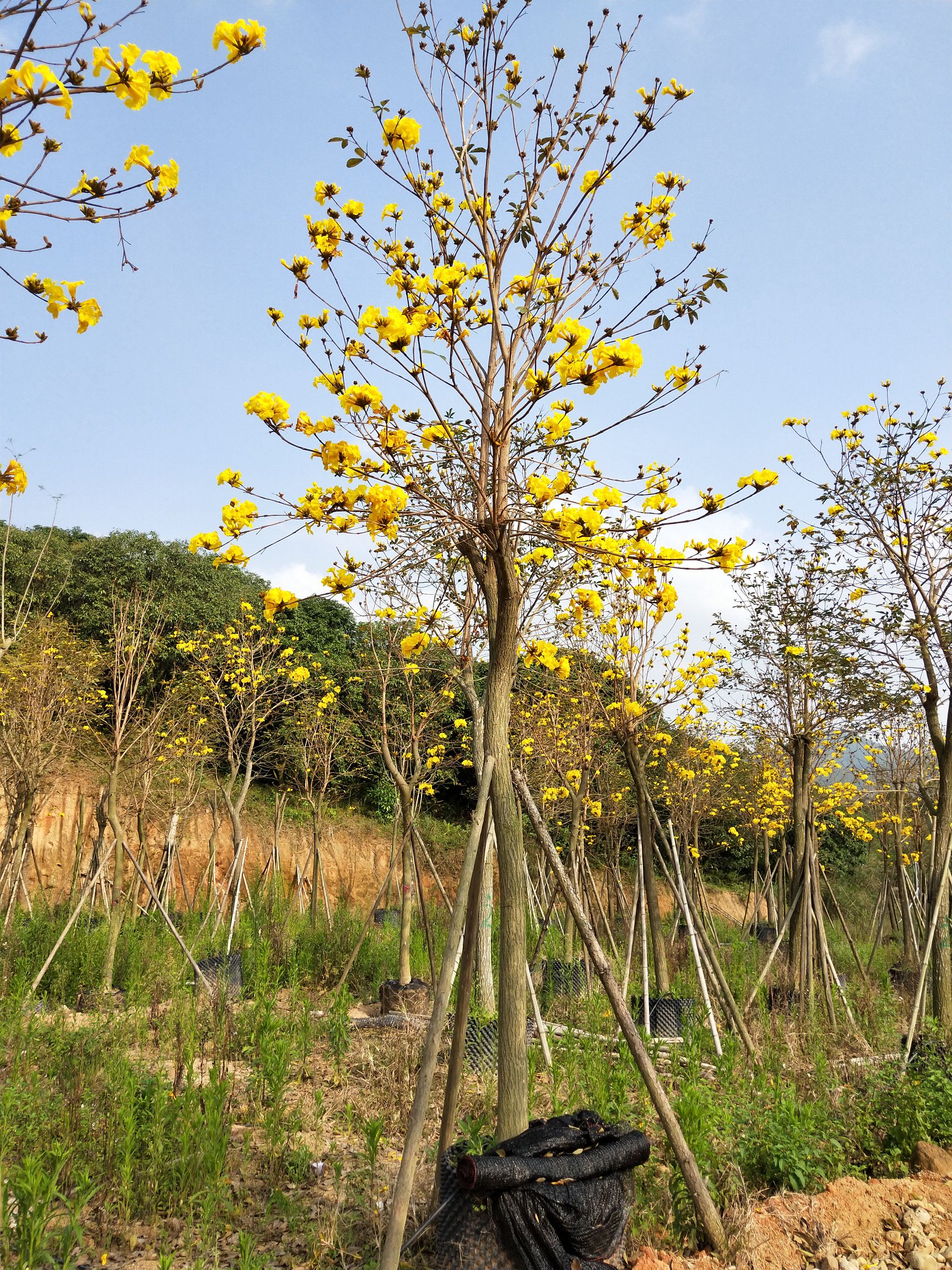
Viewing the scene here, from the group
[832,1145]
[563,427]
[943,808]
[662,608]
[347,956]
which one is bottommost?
[347,956]

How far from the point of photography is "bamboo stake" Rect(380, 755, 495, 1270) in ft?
7.27

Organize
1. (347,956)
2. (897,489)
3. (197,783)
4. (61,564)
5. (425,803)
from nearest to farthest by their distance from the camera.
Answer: (897,489), (347,956), (197,783), (61,564), (425,803)

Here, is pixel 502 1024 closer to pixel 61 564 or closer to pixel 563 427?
pixel 563 427

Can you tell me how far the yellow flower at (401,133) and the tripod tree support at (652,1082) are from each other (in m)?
2.39

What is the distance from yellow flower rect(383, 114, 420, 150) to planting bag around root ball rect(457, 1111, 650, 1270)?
136 inches

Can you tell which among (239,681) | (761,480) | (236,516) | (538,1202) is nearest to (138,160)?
(236,516)

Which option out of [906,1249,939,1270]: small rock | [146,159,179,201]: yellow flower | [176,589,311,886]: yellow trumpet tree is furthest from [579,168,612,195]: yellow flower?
[176,589,311,886]: yellow trumpet tree

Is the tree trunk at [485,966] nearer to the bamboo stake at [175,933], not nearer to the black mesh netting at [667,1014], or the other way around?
the black mesh netting at [667,1014]

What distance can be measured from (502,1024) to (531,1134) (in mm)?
345

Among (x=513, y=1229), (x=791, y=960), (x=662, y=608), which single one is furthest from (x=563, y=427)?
(x=791, y=960)

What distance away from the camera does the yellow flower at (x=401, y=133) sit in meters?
2.87

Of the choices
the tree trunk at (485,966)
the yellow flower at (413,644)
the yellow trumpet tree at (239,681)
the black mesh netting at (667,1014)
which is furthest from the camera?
the yellow trumpet tree at (239,681)

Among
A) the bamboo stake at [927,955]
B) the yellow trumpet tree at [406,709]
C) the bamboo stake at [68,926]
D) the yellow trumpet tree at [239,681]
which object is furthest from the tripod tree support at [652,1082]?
the yellow trumpet tree at [239,681]

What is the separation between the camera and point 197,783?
966cm
